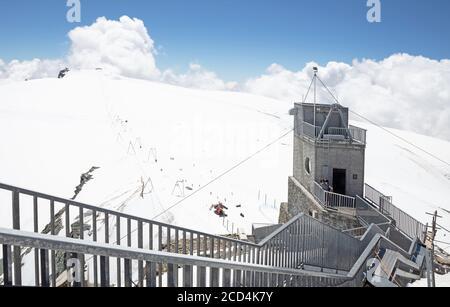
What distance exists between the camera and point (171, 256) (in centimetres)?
284

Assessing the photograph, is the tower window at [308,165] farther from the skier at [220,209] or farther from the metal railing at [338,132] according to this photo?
the skier at [220,209]

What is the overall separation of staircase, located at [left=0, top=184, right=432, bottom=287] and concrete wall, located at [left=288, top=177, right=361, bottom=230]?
3643 mm

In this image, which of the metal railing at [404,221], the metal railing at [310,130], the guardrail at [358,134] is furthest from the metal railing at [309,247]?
the metal railing at [310,130]

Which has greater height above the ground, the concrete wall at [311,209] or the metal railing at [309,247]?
the metal railing at [309,247]

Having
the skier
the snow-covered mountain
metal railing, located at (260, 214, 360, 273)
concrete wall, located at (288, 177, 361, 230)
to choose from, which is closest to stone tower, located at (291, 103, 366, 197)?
concrete wall, located at (288, 177, 361, 230)

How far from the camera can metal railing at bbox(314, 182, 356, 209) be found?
16.9m

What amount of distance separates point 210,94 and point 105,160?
165 feet

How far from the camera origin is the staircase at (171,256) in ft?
8.17

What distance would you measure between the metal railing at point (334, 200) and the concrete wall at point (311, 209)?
1.05 feet

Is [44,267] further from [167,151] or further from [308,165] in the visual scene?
[167,151]

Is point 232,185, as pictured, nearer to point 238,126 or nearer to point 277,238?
point 277,238

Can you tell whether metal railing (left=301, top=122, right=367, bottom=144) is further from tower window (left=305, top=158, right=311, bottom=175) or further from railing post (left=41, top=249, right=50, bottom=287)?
railing post (left=41, top=249, right=50, bottom=287)

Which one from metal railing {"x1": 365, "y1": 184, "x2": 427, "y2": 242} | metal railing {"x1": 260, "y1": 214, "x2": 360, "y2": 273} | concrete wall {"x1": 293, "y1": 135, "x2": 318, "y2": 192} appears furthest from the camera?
concrete wall {"x1": 293, "y1": 135, "x2": 318, "y2": 192}
